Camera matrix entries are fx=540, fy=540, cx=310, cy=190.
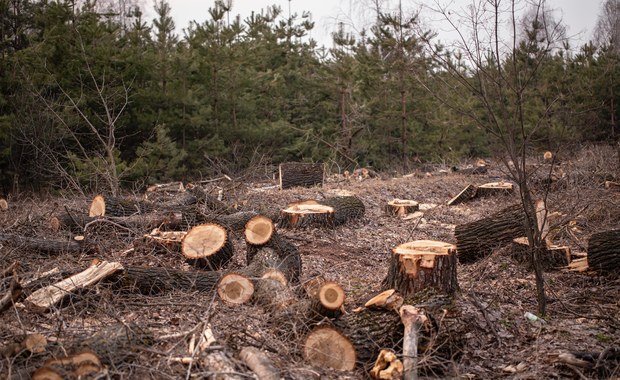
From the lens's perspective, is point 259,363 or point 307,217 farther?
point 307,217

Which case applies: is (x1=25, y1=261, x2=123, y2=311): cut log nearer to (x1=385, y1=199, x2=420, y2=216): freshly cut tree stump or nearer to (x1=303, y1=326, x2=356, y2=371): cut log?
(x1=303, y1=326, x2=356, y2=371): cut log

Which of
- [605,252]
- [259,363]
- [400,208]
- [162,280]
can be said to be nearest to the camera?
[259,363]

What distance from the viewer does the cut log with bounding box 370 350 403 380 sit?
353 centimetres

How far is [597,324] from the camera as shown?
14.9 feet

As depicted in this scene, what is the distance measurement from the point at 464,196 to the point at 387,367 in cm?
837

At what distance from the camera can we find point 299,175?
13.0 m

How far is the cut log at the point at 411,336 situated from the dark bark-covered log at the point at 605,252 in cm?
275

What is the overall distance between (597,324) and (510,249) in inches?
83.1

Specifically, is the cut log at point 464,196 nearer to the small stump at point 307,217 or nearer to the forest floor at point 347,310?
the forest floor at point 347,310

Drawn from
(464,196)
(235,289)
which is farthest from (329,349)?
(464,196)

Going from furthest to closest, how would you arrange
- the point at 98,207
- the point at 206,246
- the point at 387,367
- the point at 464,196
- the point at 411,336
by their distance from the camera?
the point at 464,196 → the point at 98,207 → the point at 206,246 → the point at 411,336 → the point at 387,367

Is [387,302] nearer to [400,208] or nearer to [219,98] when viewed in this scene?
[400,208]

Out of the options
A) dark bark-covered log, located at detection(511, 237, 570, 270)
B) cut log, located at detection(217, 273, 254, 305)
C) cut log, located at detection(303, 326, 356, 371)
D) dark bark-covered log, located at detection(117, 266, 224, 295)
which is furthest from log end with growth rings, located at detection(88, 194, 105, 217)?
dark bark-covered log, located at detection(511, 237, 570, 270)

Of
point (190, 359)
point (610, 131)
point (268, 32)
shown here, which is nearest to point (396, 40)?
point (268, 32)
